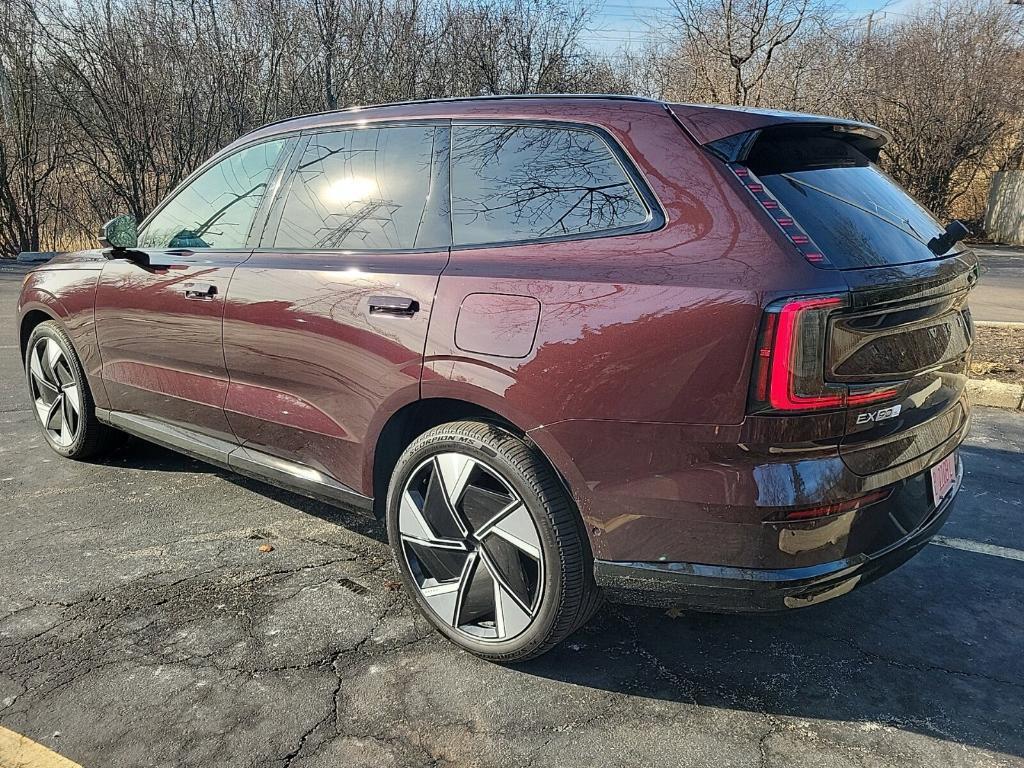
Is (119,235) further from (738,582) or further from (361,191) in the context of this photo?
(738,582)

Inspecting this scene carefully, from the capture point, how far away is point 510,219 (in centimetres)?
270

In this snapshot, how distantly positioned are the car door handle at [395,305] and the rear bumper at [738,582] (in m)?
1.03

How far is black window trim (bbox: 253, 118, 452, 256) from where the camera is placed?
2924mm

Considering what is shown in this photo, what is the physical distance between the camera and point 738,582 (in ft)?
7.37

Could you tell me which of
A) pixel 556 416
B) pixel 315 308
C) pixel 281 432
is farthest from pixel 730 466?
pixel 281 432

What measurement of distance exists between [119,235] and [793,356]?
11.1 ft

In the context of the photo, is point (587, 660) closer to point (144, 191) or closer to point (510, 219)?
point (510, 219)

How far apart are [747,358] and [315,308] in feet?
5.41

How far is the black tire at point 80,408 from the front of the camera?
445 centimetres

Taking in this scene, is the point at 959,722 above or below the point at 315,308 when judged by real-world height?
below

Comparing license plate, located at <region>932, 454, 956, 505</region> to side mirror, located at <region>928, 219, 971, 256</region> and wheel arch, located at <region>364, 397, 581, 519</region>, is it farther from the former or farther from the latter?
wheel arch, located at <region>364, 397, 581, 519</region>

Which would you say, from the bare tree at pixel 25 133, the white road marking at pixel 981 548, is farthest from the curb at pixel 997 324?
the bare tree at pixel 25 133

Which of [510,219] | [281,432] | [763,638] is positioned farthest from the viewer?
[281,432]

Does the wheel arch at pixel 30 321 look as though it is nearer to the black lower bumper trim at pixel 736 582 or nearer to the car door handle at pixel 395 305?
the car door handle at pixel 395 305
